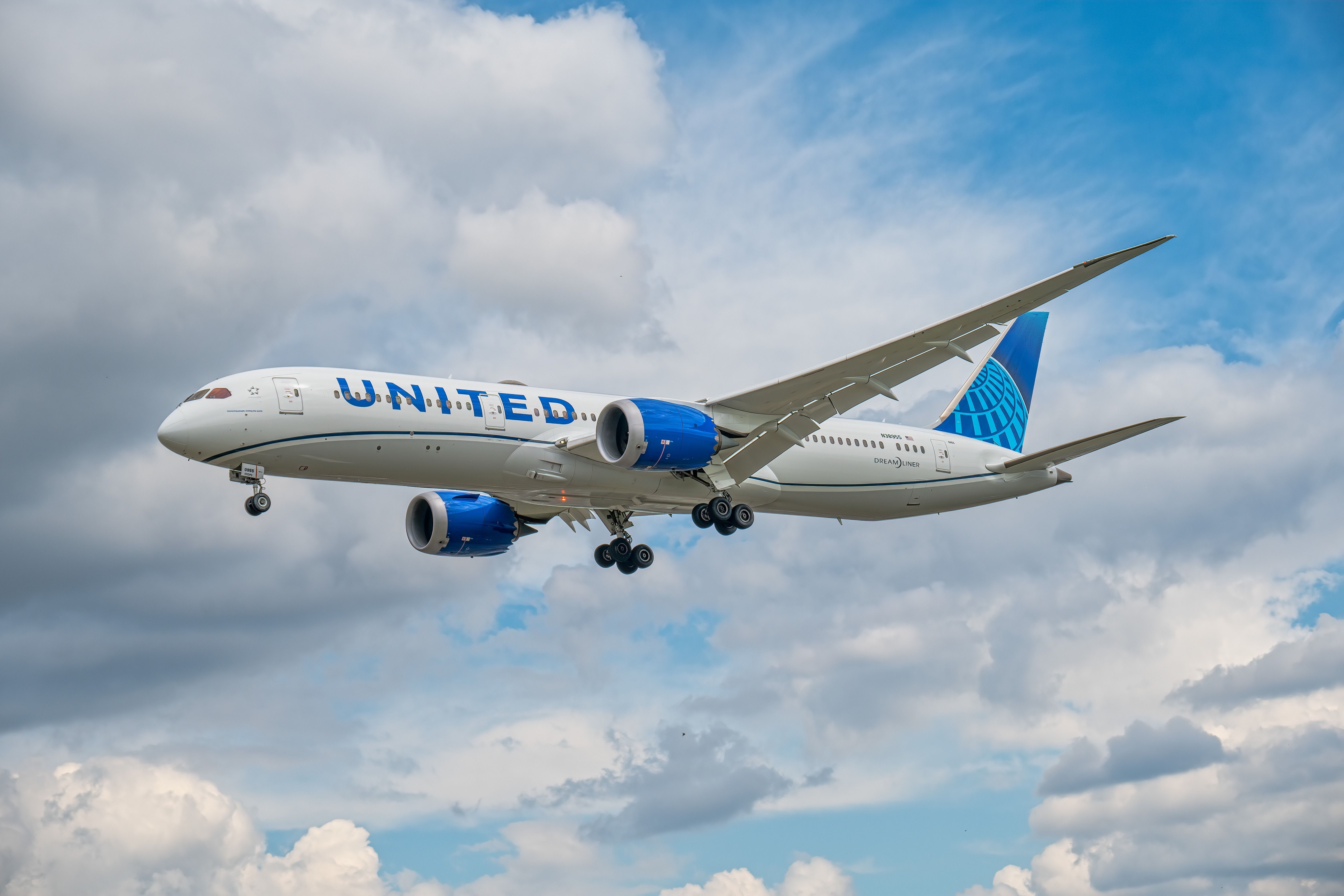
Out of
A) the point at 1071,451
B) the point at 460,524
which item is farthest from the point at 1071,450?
the point at 460,524

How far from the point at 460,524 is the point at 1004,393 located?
2157 centimetres

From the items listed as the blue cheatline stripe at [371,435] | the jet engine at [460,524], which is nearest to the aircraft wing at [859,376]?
the blue cheatline stripe at [371,435]

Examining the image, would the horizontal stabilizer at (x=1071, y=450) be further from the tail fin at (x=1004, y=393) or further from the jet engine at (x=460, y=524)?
the jet engine at (x=460, y=524)

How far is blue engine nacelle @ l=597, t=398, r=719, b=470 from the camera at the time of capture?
3444cm

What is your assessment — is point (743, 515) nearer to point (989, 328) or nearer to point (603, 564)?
point (603, 564)

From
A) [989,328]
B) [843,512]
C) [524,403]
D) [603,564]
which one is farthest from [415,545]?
[989,328]

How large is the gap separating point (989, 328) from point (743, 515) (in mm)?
9716

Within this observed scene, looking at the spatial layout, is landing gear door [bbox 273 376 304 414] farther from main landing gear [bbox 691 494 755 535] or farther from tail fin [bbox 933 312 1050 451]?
tail fin [bbox 933 312 1050 451]

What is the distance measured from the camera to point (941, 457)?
44281 mm

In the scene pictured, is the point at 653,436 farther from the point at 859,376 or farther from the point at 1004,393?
the point at 1004,393

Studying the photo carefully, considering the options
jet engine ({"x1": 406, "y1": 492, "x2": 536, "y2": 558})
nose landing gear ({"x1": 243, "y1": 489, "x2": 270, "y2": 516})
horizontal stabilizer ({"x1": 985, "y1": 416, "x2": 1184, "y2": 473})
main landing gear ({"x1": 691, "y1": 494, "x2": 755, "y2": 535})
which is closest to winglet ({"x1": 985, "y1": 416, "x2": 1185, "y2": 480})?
horizontal stabilizer ({"x1": 985, "y1": 416, "x2": 1184, "y2": 473})

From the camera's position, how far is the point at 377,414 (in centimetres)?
3344

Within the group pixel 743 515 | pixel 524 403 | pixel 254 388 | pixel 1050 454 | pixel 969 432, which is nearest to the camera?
pixel 254 388

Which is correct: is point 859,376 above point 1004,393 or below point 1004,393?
below
